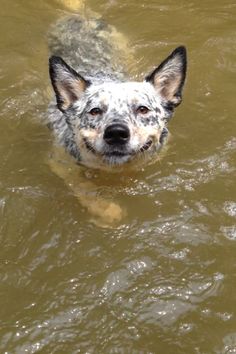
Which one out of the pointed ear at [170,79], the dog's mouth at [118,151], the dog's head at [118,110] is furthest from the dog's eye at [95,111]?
the pointed ear at [170,79]

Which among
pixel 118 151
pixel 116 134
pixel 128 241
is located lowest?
pixel 128 241

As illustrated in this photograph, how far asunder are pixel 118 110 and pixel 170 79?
33.3 inches

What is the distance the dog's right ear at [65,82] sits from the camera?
547 centimetres

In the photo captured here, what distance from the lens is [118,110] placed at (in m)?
5.11

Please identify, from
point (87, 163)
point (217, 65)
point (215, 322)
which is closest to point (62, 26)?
point (217, 65)

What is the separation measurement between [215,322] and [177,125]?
2672 mm

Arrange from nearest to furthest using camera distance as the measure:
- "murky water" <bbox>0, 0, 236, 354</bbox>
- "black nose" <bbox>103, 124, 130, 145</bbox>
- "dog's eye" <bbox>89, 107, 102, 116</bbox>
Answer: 1. "murky water" <bbox>0, 0, 236, 354</bbox>
2. "black nose" <bbox>103, 124, 130, 145</bbox>
3. "dog's eye" <bbox>89, 107, 102, 116</bbox>

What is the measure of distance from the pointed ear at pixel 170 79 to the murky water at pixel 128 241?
1.85ft

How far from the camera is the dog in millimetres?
5047

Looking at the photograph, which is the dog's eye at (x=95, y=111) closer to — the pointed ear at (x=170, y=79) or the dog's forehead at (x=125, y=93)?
the dog's forehead at (x=125, y=93)

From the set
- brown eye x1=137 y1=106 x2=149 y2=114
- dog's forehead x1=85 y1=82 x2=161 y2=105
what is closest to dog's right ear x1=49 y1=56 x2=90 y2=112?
dog's forehead x1=85 y1=82 x2=161 y2=105

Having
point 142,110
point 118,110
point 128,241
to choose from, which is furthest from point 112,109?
point 128,241

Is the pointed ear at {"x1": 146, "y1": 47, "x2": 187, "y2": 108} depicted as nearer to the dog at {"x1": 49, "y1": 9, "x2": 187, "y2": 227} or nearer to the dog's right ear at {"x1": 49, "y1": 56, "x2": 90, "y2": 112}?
the dog at {"x1": 49, "y1": 9, "x2": 187, "y2": 227}

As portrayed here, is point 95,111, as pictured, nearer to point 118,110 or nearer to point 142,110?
point 118,110
